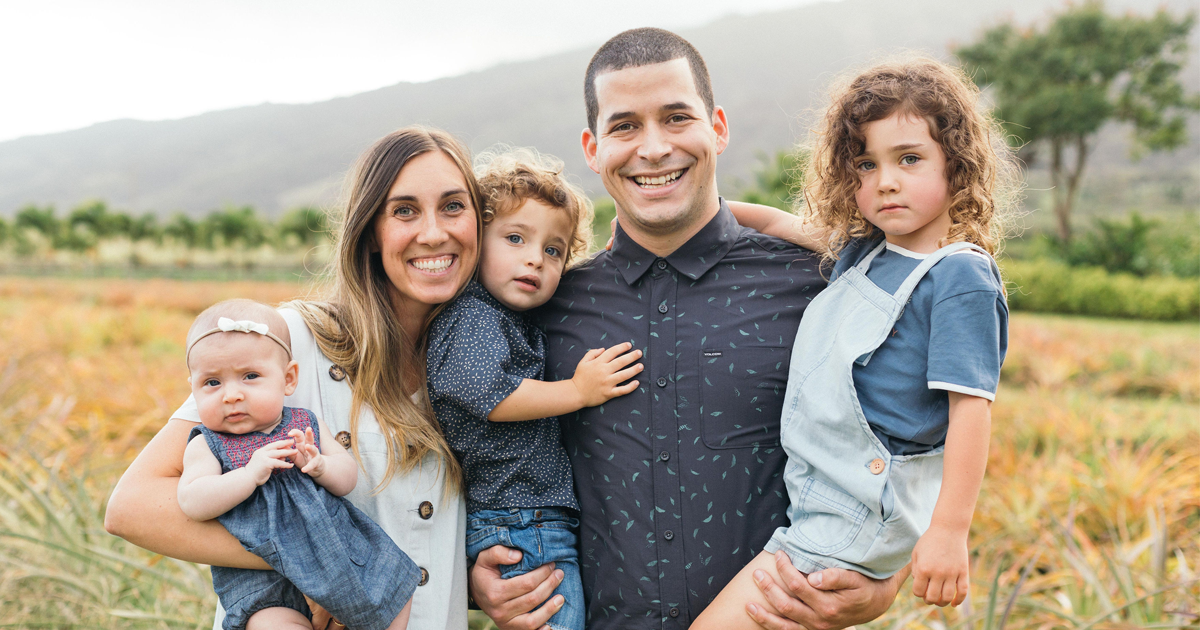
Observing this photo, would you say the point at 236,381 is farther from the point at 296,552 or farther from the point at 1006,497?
the point at 1006,497

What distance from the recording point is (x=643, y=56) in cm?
221

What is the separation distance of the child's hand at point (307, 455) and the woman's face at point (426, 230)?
0.53 m

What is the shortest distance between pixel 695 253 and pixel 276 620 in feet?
5.12

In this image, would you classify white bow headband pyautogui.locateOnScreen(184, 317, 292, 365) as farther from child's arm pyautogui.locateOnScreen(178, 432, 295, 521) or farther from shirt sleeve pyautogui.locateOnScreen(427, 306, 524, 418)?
shirt sleeve pyautogui.locateOnScreen(427, 306, 524, 418)

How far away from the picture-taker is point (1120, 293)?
49.4 ft

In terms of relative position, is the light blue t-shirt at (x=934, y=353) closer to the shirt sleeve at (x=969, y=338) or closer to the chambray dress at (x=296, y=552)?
the shirt sleeve at (x=969, y=338)

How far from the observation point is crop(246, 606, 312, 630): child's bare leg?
1.75 m

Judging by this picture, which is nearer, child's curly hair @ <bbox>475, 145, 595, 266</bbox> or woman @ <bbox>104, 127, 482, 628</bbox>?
woman @ <bbox>104, 127, 482, 628</bbox>

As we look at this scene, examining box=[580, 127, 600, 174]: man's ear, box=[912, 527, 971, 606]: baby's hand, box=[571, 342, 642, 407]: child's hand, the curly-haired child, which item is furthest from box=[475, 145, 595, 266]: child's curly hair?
box=[912, 527, 971, 606]: baby's hand

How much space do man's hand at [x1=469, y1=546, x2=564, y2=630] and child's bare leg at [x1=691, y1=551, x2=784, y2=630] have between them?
418 millimetres

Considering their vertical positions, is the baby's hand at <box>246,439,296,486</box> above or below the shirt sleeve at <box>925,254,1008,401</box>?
below

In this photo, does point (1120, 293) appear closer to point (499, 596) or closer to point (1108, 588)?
point (1108, 588)

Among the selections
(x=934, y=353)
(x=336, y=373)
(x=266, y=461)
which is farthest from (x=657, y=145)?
(x=266, y=461)

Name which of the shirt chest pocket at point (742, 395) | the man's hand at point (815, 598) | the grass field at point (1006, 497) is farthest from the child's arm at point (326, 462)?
the grass field at point (1006, 497)
